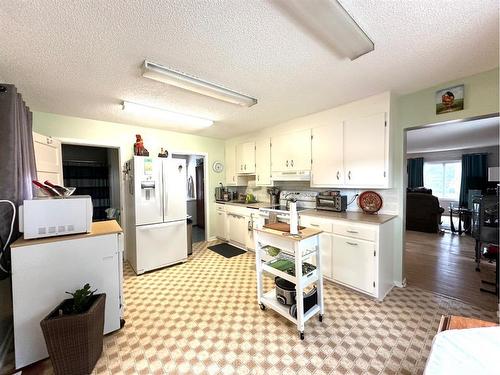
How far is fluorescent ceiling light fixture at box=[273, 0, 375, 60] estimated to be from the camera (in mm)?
1130

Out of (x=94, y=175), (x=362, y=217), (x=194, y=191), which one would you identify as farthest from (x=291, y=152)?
(x=94, y=175)

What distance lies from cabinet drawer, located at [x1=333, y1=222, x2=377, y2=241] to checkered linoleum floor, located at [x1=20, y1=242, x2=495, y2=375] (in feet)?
2.32

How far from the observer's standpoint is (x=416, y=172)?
8.05m

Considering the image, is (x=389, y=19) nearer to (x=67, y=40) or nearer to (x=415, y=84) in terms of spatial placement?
(x=415, y=84)

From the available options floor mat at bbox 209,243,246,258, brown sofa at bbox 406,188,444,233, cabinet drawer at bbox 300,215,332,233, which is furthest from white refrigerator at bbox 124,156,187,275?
brown sofa at bbox 406,188,444,233

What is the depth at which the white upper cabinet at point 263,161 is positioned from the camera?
12.7ft

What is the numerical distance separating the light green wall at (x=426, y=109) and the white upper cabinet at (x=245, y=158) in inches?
94.1

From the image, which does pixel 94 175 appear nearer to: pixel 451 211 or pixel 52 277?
pixel 52 277

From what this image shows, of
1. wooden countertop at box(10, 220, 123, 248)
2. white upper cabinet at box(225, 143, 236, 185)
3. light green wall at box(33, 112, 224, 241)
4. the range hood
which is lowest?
wooden countertop at box(10, 220, 123, 248)

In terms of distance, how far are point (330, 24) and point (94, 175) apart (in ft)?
17.9

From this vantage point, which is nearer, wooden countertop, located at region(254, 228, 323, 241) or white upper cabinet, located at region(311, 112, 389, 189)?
wooden countertop, located at region(254, 228, 323, 241)

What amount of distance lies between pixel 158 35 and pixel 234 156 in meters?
3.24

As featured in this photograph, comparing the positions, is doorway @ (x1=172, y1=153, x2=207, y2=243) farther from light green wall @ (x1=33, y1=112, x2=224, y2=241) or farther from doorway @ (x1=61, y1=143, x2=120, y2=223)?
doorway @ (x1=61, y1=143, x2=120, y2=223)

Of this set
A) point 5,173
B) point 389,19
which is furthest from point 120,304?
point 389,19
